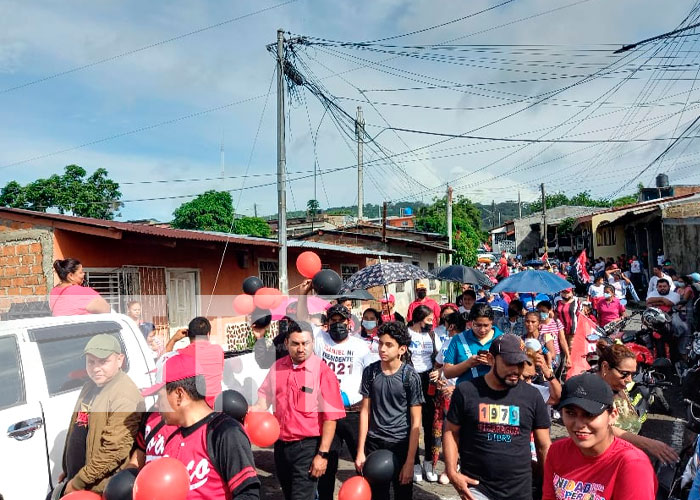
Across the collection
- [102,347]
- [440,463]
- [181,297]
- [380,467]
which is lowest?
[440,463]

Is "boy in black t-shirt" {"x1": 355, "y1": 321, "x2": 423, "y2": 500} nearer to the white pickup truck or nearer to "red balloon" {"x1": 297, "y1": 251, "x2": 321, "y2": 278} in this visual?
the white pickup truck

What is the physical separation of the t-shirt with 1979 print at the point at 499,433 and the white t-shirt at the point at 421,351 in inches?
96.5

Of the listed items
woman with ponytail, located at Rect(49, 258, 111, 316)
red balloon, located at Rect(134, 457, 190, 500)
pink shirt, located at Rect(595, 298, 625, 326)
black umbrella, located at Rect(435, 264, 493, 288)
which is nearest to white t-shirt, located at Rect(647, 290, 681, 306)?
pink shirt, located at Rect(595, 298, 625, 326)

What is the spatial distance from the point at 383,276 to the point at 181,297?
4269mm

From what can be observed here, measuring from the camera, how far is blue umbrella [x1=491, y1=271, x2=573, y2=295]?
8000 mm

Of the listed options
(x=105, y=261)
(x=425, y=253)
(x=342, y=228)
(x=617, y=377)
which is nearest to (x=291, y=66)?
(x=105, y=261)

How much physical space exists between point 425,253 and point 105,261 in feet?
64.1

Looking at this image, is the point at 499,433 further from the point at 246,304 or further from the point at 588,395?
the point at 246,304

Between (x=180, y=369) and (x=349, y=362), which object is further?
(x=349, y=362)

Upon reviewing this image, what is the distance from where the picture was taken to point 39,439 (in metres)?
3.51

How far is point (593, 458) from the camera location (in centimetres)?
254

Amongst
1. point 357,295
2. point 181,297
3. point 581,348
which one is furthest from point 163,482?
point 181,297

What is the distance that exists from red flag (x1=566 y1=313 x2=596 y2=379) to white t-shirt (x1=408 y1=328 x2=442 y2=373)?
172 cm

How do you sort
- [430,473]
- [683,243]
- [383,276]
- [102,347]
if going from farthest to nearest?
[683,243] < [383,276] < [430,473] < [102,347]
